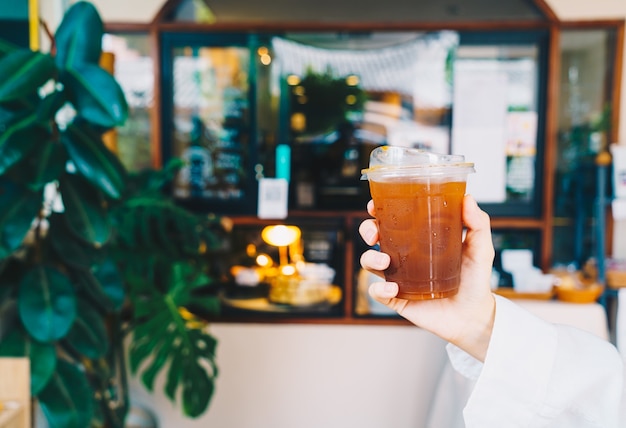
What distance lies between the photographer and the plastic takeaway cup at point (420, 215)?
2.94 ft

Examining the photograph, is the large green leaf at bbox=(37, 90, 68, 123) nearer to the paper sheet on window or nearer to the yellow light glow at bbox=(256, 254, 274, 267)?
the yellow light glow at bbox=(256, 254, 274, 267)

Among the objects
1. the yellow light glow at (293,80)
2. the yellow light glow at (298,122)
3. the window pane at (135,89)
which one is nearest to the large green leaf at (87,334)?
the window pane at (135,89)

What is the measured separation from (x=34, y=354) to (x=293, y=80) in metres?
1.84

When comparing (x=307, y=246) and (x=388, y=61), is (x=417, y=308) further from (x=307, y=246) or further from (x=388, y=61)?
(x=388, y=61)

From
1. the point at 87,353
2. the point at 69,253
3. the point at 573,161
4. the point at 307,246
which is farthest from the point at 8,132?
the point at 573,161

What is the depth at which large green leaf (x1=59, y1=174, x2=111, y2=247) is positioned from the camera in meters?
1.74

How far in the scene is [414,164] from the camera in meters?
0.88

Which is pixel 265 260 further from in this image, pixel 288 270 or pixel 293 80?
pixel 293 80

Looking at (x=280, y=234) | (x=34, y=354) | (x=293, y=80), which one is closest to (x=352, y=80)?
(x=293, y=80)

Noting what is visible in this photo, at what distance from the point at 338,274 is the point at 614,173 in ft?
4.96

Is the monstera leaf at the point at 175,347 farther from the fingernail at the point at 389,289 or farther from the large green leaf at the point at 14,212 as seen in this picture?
the fingernail at the point at 389,289

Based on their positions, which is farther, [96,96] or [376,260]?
[96,96]

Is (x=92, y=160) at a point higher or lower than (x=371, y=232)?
higher

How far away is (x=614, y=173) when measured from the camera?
2633 mm
